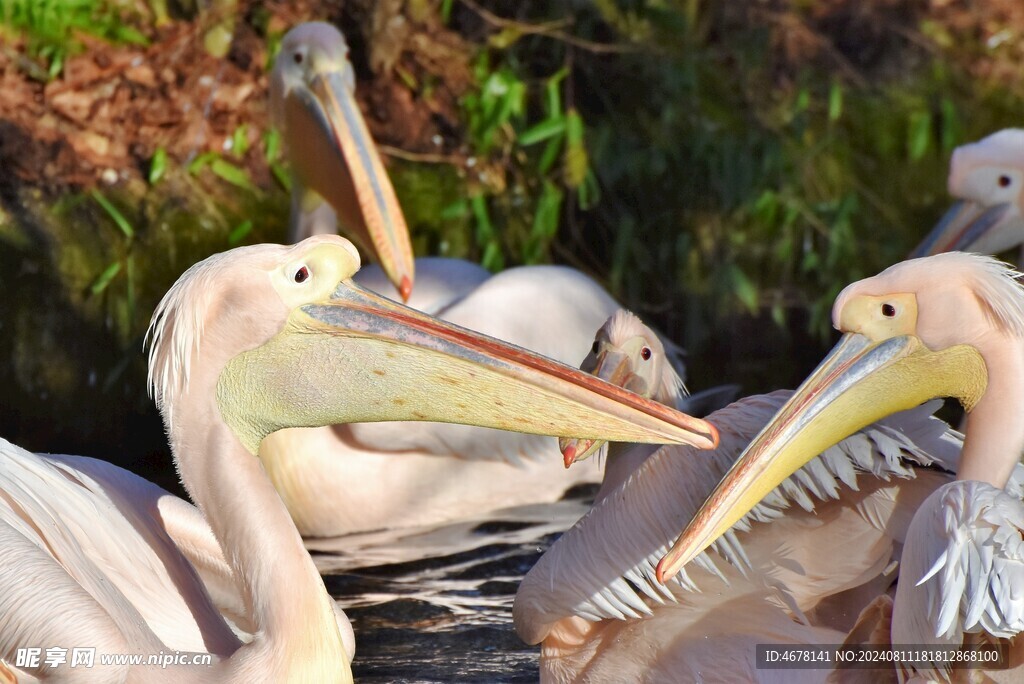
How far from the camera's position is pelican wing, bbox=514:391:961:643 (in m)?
2.44

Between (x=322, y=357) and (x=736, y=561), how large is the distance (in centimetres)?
82

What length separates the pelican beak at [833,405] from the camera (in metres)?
2.29

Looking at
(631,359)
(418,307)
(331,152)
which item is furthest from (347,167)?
(631,359)

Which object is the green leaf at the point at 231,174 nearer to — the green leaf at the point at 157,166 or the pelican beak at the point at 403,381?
the green leaf at the point at 157,166

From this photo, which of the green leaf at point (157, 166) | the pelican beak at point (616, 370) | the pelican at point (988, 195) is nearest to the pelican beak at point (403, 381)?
the pelican beak at point (616, 370)

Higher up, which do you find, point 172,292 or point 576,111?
point 172,292

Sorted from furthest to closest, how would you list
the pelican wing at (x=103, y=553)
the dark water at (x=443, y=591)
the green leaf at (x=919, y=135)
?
1. the green leaf at (x=919, y=135)
2. the dark water at (x=443, y=591)
3. the pelican wing at (x=103, y=553)

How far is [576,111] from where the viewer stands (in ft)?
19.4

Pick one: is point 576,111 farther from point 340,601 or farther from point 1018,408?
point 1018,408

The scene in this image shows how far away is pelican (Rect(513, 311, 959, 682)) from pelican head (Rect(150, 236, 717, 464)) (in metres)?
0.38

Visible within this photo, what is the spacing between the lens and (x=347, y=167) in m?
4.16

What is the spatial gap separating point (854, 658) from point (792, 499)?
31cm

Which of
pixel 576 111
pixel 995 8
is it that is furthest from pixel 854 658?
pixel 995 8

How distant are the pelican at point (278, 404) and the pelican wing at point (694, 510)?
0.33 m
